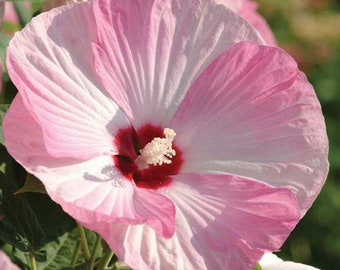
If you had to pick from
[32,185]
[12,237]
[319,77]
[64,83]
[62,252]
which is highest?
[64,83]

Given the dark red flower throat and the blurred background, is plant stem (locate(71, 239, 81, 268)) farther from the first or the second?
the blurred background

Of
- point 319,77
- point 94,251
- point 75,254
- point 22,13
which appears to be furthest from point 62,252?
point 319,77

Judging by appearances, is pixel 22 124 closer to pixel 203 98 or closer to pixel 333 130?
pixel 203 98

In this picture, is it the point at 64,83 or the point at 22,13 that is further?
the point at 22,13

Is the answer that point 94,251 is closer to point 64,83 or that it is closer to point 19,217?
point 19,217

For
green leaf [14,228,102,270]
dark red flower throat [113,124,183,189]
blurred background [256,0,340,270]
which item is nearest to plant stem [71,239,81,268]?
green leaf [14,228,102,270]

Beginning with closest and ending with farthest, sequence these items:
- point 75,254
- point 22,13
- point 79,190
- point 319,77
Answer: point 79,190 < point 75,254 < point 22,13 < point 319,77

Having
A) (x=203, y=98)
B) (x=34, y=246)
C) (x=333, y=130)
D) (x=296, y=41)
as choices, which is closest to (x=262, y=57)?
(x=203, y=98)
